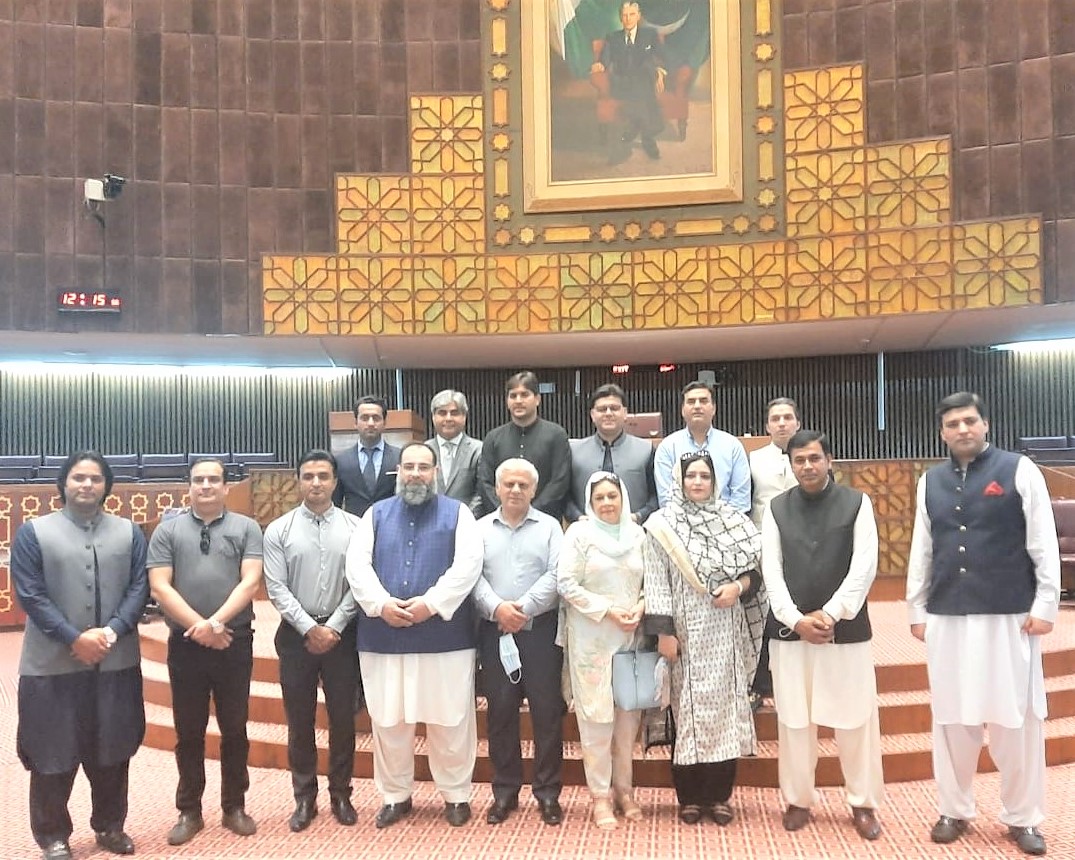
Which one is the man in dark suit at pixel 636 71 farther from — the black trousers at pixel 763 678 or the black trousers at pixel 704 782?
the black trousers at pixel 704 782

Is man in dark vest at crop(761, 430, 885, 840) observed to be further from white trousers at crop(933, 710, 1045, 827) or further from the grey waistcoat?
the grey waistcoat

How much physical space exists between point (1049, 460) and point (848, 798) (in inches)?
290

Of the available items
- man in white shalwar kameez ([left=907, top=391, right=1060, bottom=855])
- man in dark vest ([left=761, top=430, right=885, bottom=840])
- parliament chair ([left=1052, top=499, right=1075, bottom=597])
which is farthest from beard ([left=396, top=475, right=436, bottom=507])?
parliament chair ([left=1052, top=499, right=1075, bottom=597])

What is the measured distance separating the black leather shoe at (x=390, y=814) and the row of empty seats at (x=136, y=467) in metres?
6.00

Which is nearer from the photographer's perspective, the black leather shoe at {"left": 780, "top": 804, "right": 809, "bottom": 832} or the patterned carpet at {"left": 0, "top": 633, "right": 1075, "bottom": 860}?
the patterned carpet at {"left": 0, "top": 633, "right": 1075, "bottom": 860}

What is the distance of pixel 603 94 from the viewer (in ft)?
Answer: 34.6

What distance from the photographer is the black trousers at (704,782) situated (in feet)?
12.7

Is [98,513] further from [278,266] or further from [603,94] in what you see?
[603,94]

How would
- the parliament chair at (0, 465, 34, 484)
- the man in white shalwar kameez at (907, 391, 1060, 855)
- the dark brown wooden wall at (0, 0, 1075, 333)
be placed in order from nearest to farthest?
the man in white shalwar kameez at (907, 391, 1060, 855) < the dark brown wooden wall at (0, 0, 1075, 333) < the parliament chair at (0, 465, 34, 484)

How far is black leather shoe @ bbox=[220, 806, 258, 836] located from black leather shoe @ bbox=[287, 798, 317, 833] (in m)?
0.14

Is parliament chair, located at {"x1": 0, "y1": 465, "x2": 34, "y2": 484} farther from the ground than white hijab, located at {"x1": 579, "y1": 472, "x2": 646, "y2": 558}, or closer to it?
farther from the ground

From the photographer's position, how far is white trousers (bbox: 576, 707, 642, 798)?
3865 mm

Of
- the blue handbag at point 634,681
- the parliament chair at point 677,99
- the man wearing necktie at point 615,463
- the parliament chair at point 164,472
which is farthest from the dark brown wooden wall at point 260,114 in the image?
the blue handbag at point 634,681

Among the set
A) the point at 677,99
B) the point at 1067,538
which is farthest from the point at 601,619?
the point at 677,99
